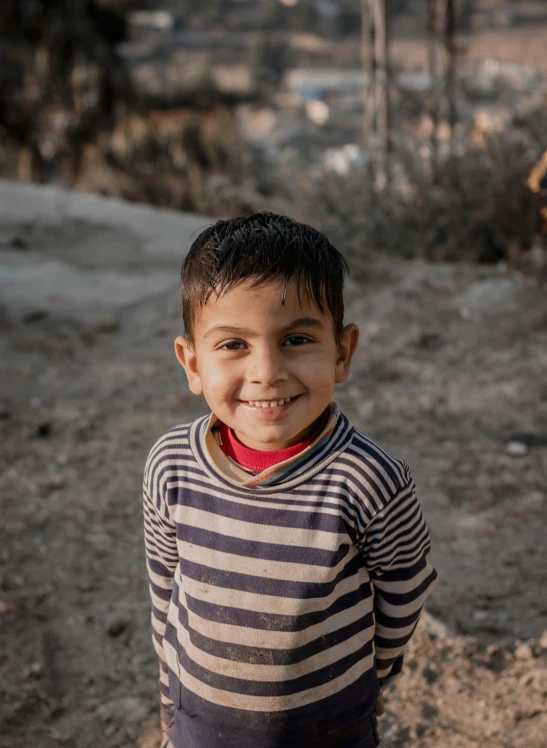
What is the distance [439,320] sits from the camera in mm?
4320

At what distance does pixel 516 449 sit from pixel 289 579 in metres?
2.15

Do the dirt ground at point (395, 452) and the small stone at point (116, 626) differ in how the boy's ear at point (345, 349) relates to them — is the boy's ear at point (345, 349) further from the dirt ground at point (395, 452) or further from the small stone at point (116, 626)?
the small stone at point (116, 626)

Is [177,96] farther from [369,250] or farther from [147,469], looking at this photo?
[147,469]

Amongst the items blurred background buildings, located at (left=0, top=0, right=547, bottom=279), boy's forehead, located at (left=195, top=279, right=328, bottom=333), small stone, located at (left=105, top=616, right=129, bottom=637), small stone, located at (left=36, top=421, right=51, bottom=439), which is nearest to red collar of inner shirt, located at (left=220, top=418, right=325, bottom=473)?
boy's forehead, located at (left=195, top=279, right=328, bottom=333)

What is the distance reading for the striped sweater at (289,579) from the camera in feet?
4.05

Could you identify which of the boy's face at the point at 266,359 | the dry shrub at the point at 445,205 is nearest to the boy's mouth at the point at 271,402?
the boy's face at the point at 266,359

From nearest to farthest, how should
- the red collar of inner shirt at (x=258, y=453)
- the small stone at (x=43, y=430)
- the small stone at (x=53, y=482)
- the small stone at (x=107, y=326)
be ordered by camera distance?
the red collar of inner shirt at (x=258, y=453), the small stone at (x=53, y=482), the small stone at (x=43, y=430), the small stone at (x=107, y=326)

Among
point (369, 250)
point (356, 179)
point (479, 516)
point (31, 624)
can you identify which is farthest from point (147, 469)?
point (356, 179)

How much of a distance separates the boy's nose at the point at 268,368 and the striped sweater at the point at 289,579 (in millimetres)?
136

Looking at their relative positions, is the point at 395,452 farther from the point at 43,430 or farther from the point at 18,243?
the point at 18,243

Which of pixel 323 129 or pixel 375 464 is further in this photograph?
pixel 323 129

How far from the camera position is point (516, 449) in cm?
319

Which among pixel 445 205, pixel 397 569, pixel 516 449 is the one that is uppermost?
pixel 397 569

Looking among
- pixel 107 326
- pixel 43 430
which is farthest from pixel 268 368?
pixel 107 326
